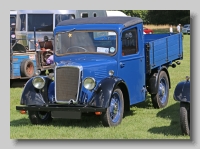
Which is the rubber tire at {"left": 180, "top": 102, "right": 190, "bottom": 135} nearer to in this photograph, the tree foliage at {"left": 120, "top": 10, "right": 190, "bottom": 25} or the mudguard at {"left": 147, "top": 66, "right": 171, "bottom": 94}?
the tree foliage at {"left": 120, "top": 10, "right": 190, "bottom": 25}

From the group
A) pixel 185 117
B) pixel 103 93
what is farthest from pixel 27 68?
pixel 185 117

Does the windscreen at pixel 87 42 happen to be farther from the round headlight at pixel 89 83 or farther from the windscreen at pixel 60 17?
the windscreen at pixel 60 17

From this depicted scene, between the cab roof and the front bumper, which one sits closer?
the front bumper

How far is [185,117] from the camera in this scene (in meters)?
7.25

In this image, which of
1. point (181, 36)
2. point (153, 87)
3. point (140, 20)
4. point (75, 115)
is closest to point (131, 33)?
point (140, 20)

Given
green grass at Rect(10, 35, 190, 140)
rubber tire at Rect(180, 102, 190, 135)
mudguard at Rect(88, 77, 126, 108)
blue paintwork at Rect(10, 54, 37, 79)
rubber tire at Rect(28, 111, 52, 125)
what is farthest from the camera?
blue paintwork at Rect(10, 54, 37, 79)

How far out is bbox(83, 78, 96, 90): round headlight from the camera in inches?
312

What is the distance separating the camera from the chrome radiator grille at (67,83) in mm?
7922

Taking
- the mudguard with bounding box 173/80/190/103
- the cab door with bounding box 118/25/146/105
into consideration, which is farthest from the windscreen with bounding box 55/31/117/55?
the mudguard with bounding box 173/80/190/103

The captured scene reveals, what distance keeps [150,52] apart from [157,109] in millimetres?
1190

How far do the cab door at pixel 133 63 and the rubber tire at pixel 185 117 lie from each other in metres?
1.57

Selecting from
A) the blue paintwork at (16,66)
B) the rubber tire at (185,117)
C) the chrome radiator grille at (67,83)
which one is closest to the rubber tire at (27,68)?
the blue paintwork at (16,66)

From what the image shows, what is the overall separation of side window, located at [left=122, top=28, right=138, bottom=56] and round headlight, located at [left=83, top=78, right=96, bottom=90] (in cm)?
99

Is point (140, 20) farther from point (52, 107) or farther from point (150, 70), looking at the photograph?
point (52, 107)
